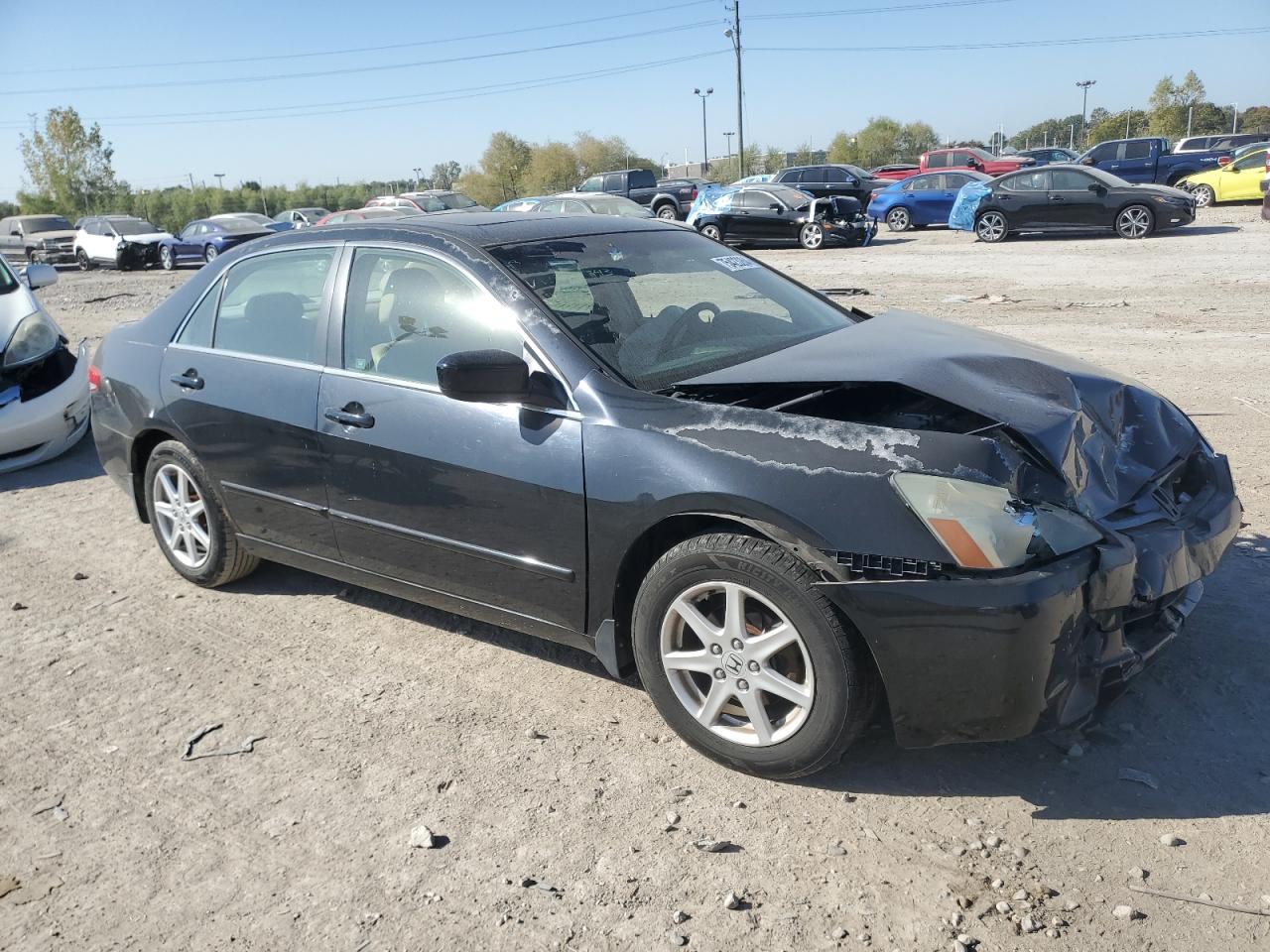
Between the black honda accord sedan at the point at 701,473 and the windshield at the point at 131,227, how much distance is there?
28.9 m

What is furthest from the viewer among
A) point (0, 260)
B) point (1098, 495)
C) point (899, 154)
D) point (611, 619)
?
point (899, 154)

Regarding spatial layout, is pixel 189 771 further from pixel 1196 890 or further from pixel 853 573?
pixel 1196 890

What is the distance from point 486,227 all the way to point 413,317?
1.61 ft

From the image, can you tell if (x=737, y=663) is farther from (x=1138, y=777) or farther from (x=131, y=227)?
(x=131, y=227)

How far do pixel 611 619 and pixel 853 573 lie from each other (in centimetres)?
89

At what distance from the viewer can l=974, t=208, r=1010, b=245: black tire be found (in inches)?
826

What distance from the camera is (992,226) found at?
21188 millimetres

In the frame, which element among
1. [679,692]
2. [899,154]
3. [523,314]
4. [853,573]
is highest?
[899,154]

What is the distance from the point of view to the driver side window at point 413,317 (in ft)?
11.7

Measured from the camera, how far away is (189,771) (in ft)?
10.8

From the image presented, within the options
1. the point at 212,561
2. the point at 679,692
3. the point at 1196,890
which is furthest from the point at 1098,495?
the point at 212,561

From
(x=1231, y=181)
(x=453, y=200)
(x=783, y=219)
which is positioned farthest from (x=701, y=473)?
(x=453, y=200)

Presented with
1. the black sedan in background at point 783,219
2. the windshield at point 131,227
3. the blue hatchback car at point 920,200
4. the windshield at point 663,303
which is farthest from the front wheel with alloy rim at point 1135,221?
the windshield at point 131,227

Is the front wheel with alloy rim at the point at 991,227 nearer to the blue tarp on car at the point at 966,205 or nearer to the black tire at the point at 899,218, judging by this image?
the blue tarp on car at the point at 966,205
